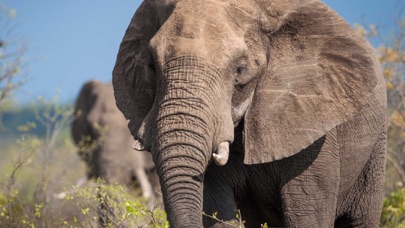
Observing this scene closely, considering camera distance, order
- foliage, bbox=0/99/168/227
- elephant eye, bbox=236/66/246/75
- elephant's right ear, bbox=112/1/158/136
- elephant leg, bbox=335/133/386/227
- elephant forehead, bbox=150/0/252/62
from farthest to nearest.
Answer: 1. elephant leg, bbox=335/133/386/227
2. foliage, bbox=0/99/168/227
3. elephant's right ear, bbox=112/1/158/136
4. elephant eye, bbox=236/66/246/75
5. elephant forehead, bbox=150/0/252/62

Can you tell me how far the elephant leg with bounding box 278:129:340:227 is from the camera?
227 inches

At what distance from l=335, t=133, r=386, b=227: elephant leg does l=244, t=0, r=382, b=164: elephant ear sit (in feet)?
3.20

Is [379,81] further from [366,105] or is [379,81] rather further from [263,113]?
[263,113]

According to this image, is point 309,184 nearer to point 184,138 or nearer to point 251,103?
point 251,103

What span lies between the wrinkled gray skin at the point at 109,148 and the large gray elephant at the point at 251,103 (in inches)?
242

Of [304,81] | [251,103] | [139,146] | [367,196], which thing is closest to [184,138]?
[139,146]

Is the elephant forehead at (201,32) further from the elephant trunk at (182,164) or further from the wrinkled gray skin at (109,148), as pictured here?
the wrinkled gray skin at (109,148)

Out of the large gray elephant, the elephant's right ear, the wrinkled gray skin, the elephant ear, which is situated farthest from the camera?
the wrinkled gray skin

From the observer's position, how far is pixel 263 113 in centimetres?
559

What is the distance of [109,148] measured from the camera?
1310 cm

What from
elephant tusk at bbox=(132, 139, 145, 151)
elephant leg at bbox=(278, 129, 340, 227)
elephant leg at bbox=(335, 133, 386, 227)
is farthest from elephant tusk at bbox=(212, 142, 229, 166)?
elephant leg at bbox=(335, 133, 386, 227)

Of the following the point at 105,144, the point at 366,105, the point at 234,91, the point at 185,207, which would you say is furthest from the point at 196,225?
the point at 105,144

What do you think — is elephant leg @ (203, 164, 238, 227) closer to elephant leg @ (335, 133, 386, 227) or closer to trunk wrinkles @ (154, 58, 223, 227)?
trunk wrinkles @ (154, 58, 223, 227)

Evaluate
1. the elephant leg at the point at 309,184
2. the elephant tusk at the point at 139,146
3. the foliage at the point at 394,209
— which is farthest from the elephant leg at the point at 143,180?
the elephant tusk at the point at 139,146
